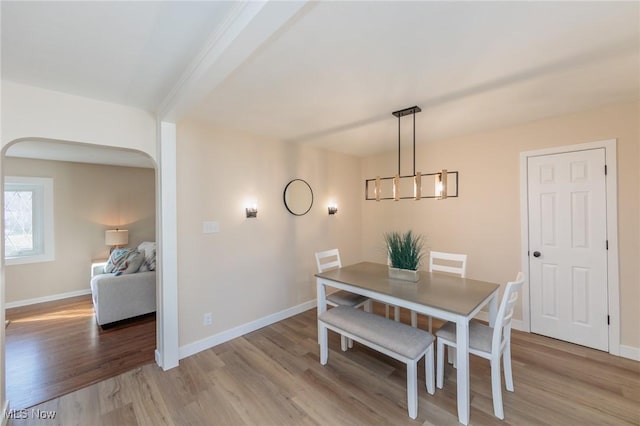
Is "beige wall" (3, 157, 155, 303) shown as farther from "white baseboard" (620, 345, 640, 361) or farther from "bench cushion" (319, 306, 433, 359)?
"white baseboard" (620, 345, 640, 361)

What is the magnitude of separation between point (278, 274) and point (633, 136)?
4.02m

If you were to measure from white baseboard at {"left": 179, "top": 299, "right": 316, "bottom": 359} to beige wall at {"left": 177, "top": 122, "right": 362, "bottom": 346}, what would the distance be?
6 cm

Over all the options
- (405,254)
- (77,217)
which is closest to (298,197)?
(405,254)

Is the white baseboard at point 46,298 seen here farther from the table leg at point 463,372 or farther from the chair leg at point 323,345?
the table leg at point 463,372

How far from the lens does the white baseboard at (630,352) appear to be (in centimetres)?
243

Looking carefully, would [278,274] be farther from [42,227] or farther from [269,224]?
[42,227]

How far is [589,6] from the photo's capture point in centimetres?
127

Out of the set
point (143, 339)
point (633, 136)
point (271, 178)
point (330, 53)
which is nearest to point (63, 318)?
point (143, 339)

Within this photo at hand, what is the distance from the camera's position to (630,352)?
8.06 feet

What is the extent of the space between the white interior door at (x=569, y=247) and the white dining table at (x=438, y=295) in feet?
3.84

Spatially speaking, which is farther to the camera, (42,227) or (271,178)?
(42,227)

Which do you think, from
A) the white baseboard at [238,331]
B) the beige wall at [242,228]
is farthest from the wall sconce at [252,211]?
the white baseboard at [238,331]

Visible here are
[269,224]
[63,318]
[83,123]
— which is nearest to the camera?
[83,123]

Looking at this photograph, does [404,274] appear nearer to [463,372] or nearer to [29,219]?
[463,372]
